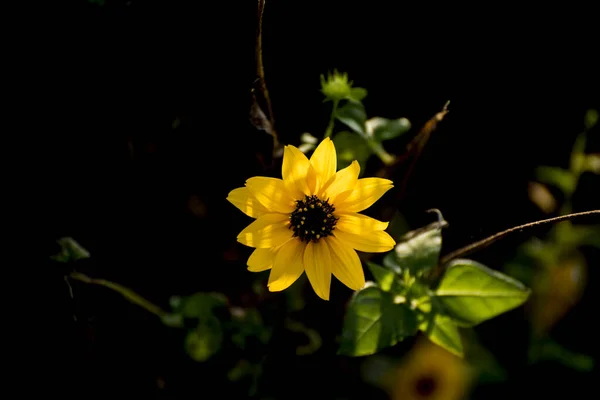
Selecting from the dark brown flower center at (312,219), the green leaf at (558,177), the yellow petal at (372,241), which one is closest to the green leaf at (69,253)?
the dark brown flower center at (312,219)

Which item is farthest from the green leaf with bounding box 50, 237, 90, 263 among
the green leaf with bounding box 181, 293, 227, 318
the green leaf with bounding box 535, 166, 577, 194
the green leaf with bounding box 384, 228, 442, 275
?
the green leaf with bounding box 535, 166, 577, 194

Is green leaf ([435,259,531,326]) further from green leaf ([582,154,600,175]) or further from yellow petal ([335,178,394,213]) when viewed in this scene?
green leaf ([582,154,600,175])

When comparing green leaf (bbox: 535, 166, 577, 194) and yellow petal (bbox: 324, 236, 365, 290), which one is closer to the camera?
yellow petal (bbox: 324, 236, 365, 290)

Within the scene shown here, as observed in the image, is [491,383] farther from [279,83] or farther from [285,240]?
[279,83]

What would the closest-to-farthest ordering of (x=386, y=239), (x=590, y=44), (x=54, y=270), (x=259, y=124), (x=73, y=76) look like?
(x=386, y=239), (x=259, y=124), (x=54, y=270), (x=73, y=76), (x=590, y=44)

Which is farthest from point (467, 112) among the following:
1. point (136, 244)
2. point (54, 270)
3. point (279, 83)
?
point (54, 270)

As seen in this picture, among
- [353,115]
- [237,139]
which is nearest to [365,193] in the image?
[353,115]

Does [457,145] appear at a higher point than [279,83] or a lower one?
lower
